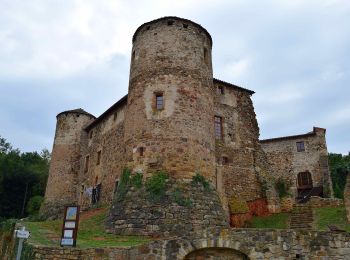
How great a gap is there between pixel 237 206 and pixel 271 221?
80.1 inches

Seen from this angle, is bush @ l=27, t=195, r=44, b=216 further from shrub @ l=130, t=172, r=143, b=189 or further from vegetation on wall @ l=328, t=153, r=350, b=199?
vegetation on wall @ l=328, t=153, r=350, b=199

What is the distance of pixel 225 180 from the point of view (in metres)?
20.9

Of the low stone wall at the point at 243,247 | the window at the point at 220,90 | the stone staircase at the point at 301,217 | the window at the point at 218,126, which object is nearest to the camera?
the low stone wall at the point at 243,247

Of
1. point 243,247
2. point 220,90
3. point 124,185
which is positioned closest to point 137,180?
point 124,185

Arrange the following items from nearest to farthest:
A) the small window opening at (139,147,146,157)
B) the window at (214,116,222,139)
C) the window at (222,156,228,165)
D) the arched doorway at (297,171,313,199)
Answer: the small window opening at (139,147,146,157) < the window at (222,156,228,165) < the window at (214,116,222,139) < the arched doorway at (297,171,313,199)

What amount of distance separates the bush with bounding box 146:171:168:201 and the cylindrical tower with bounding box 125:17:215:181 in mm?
384

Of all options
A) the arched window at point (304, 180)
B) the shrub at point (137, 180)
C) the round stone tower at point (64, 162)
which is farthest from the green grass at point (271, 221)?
the round stone tower at point (64, 162)

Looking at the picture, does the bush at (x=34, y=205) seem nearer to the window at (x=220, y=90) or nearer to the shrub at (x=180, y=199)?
the window at (x=220, y=90)

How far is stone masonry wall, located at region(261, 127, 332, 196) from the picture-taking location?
3005 cm

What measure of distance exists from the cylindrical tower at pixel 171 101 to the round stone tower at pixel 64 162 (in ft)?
45.7

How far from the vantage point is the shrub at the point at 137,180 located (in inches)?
621

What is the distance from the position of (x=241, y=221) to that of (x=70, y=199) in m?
16.0

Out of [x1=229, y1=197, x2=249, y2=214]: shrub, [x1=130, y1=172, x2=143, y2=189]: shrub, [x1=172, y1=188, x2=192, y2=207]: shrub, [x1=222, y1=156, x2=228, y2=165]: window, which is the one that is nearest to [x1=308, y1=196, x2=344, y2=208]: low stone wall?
[x1=229, y1=197, x2=249, y2=214]: shrub

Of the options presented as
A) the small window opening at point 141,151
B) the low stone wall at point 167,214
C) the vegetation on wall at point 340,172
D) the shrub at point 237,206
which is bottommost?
the low stone wall at point 167,214
